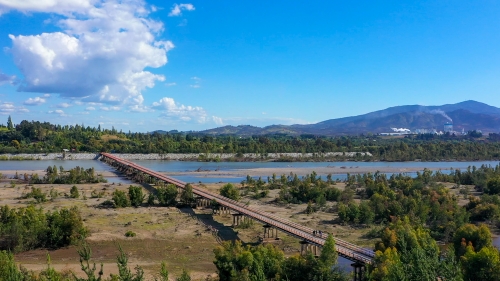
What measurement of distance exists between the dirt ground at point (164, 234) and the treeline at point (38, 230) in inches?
30.0

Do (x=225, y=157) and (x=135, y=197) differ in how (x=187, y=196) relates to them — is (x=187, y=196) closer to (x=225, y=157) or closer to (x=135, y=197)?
(x=135, y=197)

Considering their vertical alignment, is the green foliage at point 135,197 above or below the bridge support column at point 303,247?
above

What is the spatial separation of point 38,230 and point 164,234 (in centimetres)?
877

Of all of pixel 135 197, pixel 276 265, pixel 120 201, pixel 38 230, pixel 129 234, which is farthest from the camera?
pixel 135 197

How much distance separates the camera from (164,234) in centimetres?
3197

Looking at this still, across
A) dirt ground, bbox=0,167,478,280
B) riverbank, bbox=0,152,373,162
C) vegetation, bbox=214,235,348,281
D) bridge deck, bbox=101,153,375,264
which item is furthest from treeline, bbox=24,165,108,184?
vegetation, bbox=214,235,348,281

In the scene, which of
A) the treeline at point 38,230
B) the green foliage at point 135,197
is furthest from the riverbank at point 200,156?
the treeline at point 38,230

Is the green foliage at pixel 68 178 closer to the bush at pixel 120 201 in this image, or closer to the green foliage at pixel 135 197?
the green foliage at pixel 135 197

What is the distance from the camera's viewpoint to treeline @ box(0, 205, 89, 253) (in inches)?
1075

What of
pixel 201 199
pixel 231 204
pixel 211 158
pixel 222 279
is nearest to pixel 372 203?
pixel 231 204

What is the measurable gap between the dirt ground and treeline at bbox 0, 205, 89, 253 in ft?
2.50

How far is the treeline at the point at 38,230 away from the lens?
27.3 m

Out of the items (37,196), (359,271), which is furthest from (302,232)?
(37,196)

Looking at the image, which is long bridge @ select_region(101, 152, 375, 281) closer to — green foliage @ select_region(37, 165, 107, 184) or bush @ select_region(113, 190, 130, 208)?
bush @ select_region(113, 190, 130, 208)
